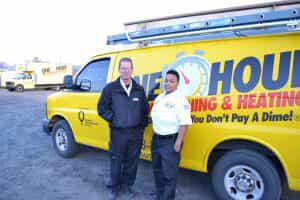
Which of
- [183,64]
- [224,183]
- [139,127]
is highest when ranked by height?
[183,64]

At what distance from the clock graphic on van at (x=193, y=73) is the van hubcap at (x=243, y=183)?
1060 mm

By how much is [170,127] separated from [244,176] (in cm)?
112

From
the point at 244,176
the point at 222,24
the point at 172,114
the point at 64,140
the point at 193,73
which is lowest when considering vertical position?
the point at 64,140

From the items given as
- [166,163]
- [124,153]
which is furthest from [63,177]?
[166,163]

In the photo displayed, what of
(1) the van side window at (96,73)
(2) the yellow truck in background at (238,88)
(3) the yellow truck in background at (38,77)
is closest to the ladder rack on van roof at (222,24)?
(2) the yellow truck in background at (238,88)

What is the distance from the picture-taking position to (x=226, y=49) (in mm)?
2939

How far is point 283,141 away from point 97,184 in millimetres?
2767

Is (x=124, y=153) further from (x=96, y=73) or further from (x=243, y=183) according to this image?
(x=96, y=73)

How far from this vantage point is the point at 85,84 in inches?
172

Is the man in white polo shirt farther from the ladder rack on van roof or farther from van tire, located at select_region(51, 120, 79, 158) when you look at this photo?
van tire, located at select_region(51, 120, 79, 158)

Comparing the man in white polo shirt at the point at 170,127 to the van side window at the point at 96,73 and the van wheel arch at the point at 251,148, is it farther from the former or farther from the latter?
the van side window at the point at 96,73

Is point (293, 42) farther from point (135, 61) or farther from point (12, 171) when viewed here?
point (12, 171)

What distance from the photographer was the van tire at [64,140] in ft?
15.6

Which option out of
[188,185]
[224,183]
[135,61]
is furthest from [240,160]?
[135,61]
